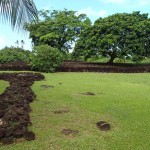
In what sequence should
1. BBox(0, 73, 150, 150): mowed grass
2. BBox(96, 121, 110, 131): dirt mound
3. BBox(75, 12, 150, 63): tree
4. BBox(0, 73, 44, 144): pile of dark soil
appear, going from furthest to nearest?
1. BBox(75, 12, 150, 63): tree
2. BBox(96, 121, 110, 131): dirt mound
3. BBox(0, 73, 44, 144): pile of dark soil
4. BBox(0, 73, 150, 150): mowed grass

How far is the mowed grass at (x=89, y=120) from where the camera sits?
5.01 metres

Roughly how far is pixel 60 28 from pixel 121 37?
9.28 metres

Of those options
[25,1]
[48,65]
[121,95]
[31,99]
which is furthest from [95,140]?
[48,65]

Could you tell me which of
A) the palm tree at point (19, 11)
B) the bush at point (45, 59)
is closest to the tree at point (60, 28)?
the bush at point (45, 59)

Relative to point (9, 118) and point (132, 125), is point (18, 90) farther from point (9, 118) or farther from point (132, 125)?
point (132, 125)

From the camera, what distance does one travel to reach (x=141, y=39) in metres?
20.0

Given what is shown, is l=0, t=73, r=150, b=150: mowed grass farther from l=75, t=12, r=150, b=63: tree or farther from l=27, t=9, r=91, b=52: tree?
l=27, t=9, r=91, b=52: tree

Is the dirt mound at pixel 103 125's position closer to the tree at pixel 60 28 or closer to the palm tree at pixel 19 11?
the palm tree at pixel 19 11

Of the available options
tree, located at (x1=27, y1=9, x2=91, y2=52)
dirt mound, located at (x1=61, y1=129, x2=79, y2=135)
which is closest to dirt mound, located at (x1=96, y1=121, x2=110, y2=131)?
dirt mound, located at (x1=61, y1=129, x2=79, y2=135)

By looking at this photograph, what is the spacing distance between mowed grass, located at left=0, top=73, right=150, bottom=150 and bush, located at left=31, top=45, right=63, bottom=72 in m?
7.76

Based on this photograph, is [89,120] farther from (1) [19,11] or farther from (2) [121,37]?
(2) [121,37]

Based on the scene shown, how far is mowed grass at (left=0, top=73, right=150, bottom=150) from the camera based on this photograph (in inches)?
197

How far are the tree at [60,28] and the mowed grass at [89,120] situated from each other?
1833 cm

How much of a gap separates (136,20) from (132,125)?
15.8 meters
